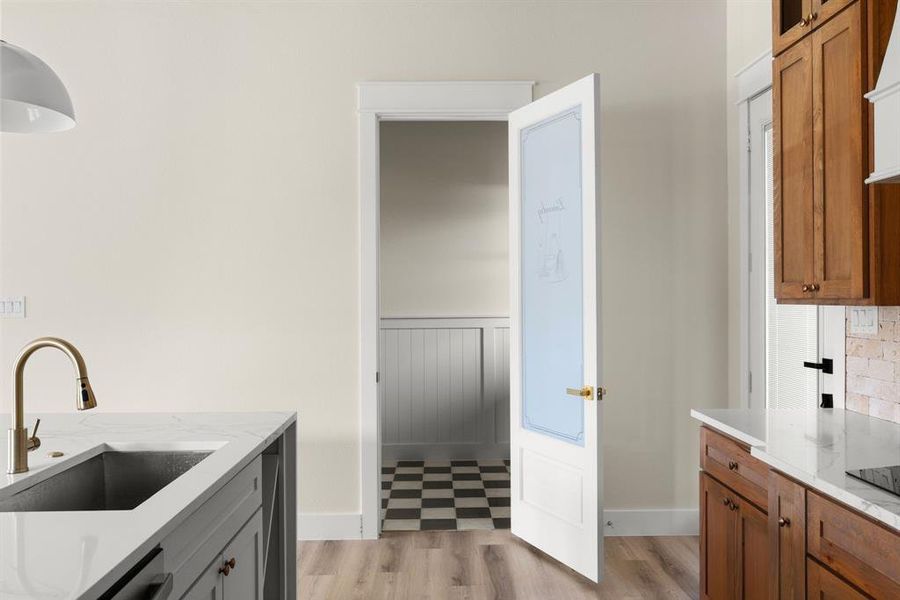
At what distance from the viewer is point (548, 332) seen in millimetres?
3127

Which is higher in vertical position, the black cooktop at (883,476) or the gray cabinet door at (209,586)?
the black cooktop at (883,476)

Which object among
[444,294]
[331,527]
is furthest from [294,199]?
[444,294]

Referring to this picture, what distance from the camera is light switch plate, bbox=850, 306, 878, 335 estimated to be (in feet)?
7.37

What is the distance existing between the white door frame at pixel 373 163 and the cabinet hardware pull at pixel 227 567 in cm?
177

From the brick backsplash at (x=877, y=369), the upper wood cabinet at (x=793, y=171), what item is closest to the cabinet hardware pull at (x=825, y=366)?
the brick backsplash at (x=877, y=369)

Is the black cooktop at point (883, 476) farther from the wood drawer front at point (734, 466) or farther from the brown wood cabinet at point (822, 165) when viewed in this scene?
the brown wood cabinet at point (822, 165)

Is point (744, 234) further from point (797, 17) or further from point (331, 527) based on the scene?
point (331, 527)

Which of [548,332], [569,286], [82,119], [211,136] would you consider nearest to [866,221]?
[569,286]

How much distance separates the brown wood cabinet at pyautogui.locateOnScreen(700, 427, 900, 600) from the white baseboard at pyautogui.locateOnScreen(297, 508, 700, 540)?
1.04m

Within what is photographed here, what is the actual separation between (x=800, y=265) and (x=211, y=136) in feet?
9.50

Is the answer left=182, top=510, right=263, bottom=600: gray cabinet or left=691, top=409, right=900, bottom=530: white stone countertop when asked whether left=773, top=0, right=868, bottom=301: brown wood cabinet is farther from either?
left=182, top=510, right=263, bottom=600: gray cabinet

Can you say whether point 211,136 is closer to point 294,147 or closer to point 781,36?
point 294,147

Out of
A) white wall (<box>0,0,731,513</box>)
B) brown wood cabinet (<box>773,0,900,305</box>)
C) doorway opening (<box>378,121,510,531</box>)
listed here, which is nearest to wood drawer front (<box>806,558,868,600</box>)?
brown wood cabinet (<box>773,0,900,305</box>)

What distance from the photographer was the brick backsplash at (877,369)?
6.98 feet
